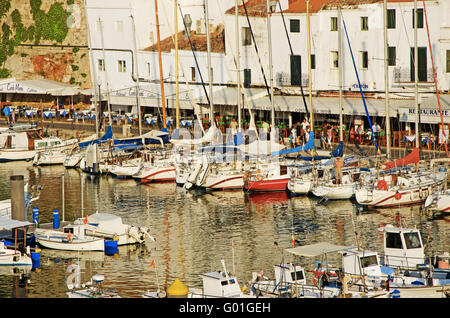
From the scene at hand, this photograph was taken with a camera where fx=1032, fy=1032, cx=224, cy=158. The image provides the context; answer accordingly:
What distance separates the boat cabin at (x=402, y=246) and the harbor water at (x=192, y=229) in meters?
3.52

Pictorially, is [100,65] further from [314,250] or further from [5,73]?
[314,250]

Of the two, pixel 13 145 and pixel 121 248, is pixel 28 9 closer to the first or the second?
pixel 13 145

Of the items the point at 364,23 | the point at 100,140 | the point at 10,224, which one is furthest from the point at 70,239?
the point at 364,23

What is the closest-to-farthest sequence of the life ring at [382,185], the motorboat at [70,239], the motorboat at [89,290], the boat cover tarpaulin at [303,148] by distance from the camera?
the motorboat at [89,290] → the motorboat at [70,239] → the life ring at [382,185] → the boat cover tarpaulin at [303,148]

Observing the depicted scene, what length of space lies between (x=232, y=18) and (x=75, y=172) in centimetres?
1819

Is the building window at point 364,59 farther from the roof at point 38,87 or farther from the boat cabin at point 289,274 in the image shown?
the boat cabin at point 289,274

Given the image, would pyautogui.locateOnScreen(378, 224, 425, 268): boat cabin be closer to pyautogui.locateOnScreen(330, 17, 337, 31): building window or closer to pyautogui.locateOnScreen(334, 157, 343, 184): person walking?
pyautogui.locateOnScreen(334, 157, 343, 184): person walking

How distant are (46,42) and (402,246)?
65559 mm

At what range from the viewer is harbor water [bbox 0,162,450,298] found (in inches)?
1647

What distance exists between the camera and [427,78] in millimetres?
66375

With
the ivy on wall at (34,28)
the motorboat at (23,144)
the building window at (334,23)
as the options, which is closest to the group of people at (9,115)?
the motorboat at (23,144)

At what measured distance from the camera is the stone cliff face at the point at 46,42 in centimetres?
9694
